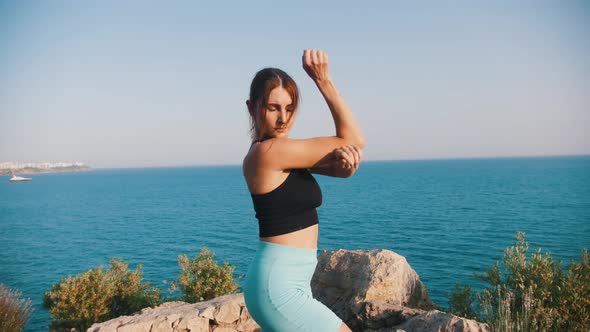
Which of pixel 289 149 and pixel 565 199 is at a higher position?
pixel 289 149

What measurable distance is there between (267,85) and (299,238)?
86 cm

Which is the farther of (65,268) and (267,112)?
(65,268)

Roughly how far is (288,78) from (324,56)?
0.25m

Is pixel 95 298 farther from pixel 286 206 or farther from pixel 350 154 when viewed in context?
pixel 350 154

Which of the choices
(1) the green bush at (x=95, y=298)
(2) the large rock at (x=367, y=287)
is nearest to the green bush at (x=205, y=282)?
(1) the green bush at (x=95, y=298)

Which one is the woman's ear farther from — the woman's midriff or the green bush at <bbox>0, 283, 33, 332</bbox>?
the green bush at <bbox>0, 283, 33, 332</bbox>

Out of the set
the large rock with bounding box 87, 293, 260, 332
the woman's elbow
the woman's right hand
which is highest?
the woman's right hand

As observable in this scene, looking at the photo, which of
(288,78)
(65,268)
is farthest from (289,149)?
(65,268)

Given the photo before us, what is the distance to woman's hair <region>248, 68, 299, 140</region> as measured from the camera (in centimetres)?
214

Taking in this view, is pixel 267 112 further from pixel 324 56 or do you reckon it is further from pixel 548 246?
pixel 548 246

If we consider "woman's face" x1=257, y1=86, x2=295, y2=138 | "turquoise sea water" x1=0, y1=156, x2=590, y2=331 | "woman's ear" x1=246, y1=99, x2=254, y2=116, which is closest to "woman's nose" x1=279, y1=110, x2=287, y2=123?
"woman's face" x1=257, y1=86, x2=295, y2=138

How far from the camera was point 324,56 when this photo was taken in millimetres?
2072

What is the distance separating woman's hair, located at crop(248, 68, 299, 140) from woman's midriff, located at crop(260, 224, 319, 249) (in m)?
0.59

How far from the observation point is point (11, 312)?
11.7m
